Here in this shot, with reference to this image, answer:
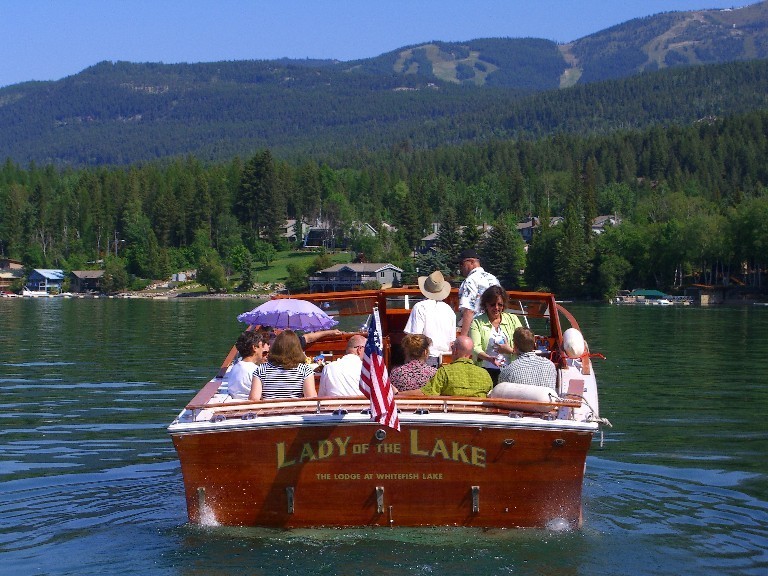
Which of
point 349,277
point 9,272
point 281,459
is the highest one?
point 281,459

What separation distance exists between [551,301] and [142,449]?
6.18 m

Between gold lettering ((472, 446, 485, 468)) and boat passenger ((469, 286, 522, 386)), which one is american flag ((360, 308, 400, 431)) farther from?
boat passenger ((469, 286, 522, 386))

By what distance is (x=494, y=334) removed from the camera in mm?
13375

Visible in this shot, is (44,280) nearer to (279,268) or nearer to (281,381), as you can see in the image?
(279,268)

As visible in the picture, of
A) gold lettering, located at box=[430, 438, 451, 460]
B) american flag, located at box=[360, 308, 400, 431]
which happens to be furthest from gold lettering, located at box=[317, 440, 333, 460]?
gold lettering, located at box=[430, 438, 451, 460]

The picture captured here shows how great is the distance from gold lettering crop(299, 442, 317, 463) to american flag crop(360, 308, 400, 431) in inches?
33.2

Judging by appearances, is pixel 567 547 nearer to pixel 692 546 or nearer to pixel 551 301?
pixel 692 546

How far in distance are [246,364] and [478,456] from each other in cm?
325

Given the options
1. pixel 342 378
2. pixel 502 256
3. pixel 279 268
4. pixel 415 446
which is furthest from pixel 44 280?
pixel 415 446

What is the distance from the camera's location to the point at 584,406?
40.1 feet

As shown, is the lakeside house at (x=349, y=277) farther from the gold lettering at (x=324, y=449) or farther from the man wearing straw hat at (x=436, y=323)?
the gold lettering at (x=324, y=449)

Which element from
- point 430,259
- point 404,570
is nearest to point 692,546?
point 404,570

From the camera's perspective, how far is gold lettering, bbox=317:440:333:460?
11.1 meters

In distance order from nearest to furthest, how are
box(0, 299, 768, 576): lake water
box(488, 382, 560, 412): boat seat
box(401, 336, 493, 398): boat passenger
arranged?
box(0, 299, 768, 576): lake water, box(488, 382, 560, 412): boat seat, box(401, 336, 493, 398): boat passenger
